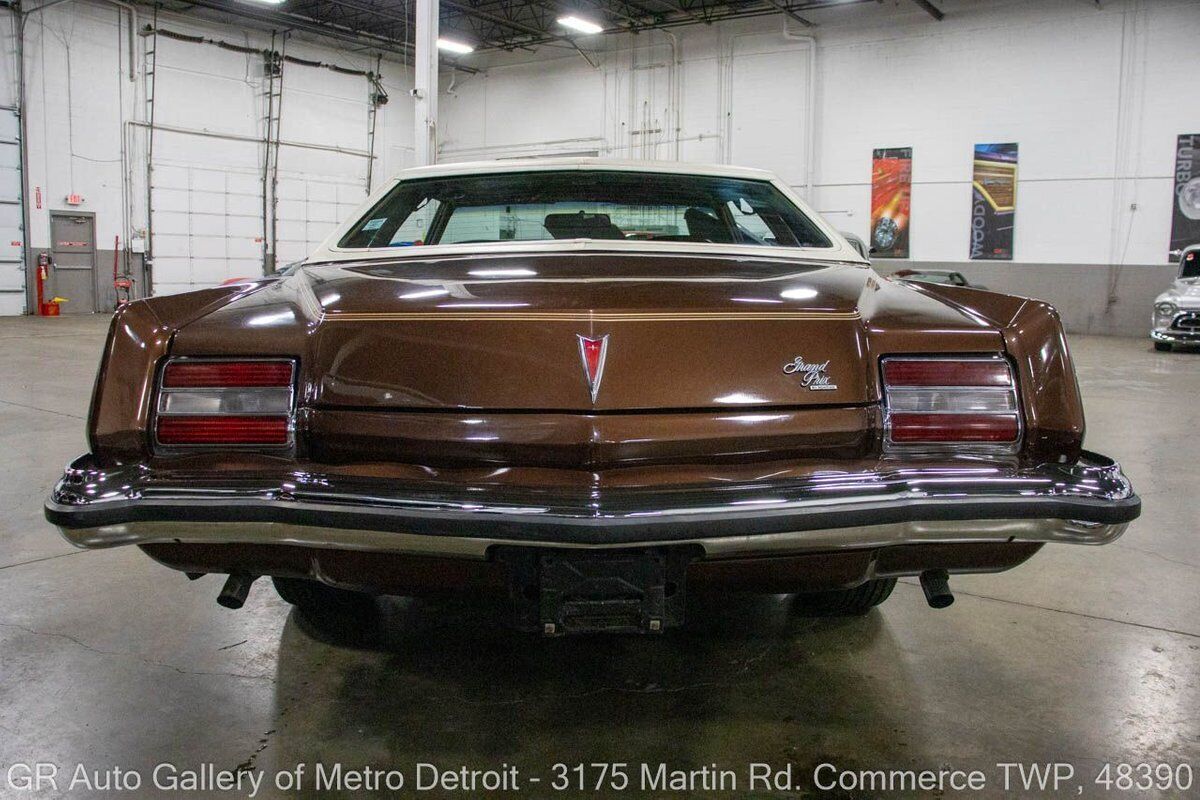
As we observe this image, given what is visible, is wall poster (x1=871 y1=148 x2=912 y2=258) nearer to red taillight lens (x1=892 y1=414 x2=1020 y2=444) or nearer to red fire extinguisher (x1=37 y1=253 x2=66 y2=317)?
red fire extinguisher (x1=37 y1=253 x2=66 y2=317)

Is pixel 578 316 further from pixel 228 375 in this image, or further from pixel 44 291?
pixel 44 291

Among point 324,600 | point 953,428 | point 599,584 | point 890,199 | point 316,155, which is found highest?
point 316,155

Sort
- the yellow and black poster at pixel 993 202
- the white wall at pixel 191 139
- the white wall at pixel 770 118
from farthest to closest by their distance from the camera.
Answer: the white wall at pixel 191 139, the yellow and black poster at pixel 993 202, the white wall at pixel 770 118

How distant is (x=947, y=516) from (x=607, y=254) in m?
1.03

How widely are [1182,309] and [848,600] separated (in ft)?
37.2

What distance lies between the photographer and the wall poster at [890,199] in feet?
50.8

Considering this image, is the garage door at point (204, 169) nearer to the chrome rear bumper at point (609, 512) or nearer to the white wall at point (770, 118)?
the white wall at point (770, 118)

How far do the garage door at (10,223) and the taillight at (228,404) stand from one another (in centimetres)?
1599

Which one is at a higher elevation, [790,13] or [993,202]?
[790,13]

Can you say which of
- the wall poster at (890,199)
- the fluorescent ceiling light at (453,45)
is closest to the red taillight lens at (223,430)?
the wall poster at (890,199)

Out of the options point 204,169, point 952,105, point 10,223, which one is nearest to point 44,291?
point 10,223

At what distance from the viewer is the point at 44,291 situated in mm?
15180

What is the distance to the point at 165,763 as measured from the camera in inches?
68.9

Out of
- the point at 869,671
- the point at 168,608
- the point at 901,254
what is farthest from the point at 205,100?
the point at 869,671
